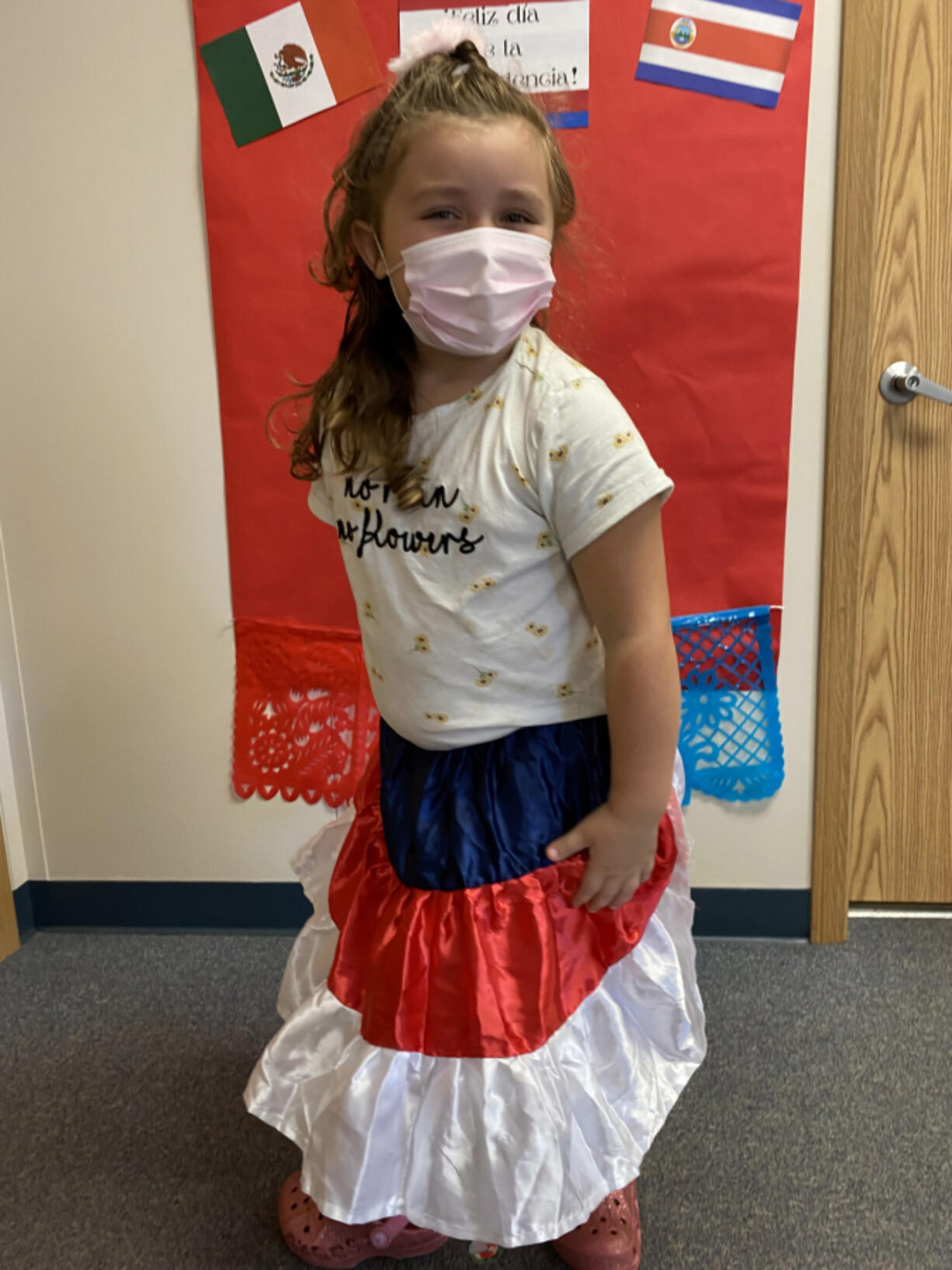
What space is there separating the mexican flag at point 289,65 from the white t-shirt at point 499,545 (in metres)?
0.72

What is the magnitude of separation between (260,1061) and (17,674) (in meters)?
0.94

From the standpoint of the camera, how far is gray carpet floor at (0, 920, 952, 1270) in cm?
99

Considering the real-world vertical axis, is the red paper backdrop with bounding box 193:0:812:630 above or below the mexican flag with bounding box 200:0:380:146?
below

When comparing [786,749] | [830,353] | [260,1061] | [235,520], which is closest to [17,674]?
[235,520]

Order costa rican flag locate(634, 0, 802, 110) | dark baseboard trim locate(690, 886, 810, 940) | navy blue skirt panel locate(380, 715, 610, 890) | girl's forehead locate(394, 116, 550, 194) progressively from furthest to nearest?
dark baseboard trim locate(690, 886, 810, 940), costa rican flag locate(634, 0, 802, 110), navy blue skirt panel locate(380, 715, 610, 890), girl's forehead locate(394, 116, 550, 194)

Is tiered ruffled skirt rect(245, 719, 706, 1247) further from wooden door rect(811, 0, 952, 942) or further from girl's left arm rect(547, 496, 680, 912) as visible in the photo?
wooden door rect(811, 0, 952, 942)

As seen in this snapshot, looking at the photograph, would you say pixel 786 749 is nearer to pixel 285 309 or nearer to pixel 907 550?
pixel 907 550

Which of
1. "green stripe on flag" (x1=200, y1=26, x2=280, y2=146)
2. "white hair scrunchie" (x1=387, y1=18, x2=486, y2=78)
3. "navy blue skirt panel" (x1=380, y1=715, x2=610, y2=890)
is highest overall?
"green stripe on flag" (x1=200, y1=26, x2=280, y2=146)

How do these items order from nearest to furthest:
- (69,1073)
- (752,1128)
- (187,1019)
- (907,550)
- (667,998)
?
(667,998) → (752,1128) → (69,1073) → (187,1019) → (907,550)

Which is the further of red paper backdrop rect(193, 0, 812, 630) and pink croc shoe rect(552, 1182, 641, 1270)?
red paper backdrop rect(193, 0, 812, 630)

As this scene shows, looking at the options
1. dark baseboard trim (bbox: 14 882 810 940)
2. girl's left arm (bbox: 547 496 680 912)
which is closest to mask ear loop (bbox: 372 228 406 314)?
girl's left arm (bbox: 547 496 680 912)

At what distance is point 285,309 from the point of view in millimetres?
Result: 1361

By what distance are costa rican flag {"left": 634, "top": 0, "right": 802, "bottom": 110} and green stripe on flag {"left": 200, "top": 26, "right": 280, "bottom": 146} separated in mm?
530

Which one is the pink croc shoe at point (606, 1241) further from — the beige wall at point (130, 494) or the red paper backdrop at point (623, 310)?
the red paper backdrop at point (623, 310)
